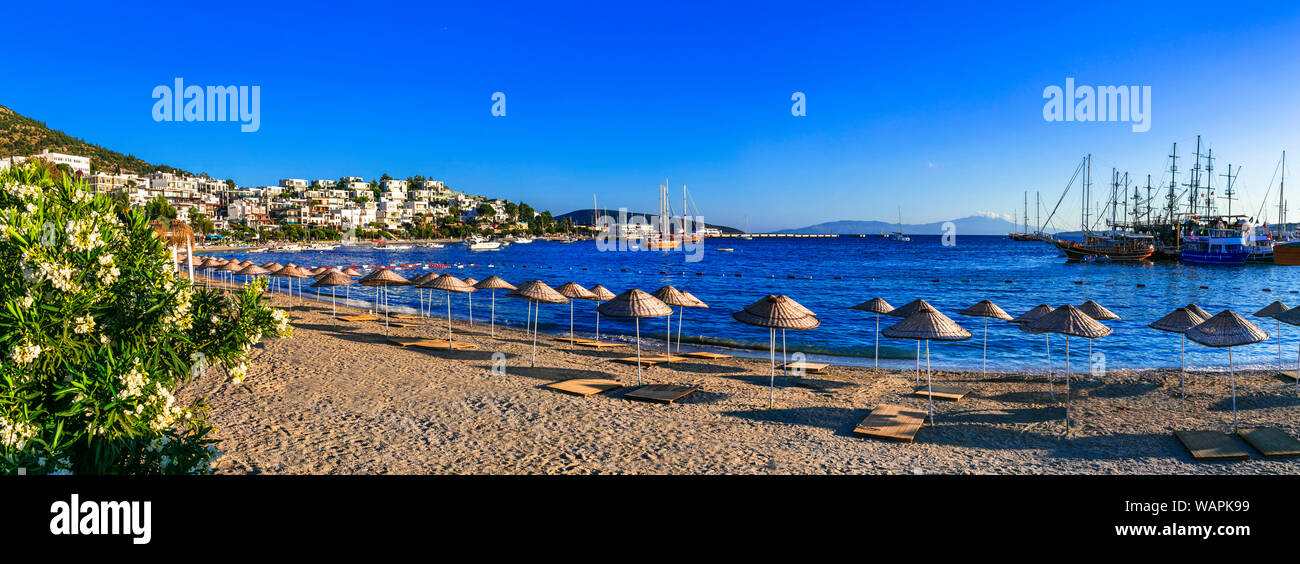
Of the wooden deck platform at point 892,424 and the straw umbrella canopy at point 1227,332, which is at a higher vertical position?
the straw umbrella canopy at point 1227,332

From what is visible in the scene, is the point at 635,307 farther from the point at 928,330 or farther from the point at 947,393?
the point at 947,393

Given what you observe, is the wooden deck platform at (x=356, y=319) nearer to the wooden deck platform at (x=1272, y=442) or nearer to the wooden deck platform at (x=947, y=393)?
the wooden deck platform at (x=947, y=393)

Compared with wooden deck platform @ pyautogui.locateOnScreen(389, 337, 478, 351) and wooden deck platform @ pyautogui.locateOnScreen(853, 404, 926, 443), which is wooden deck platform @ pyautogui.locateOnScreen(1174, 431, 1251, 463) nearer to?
wooden deck platform @ pyautogui.locateOnScreen(853, 404, 926, 443)

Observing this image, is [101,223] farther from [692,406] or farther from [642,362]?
[642,362]

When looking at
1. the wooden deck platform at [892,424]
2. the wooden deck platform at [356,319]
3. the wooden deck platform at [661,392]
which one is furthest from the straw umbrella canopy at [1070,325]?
the wooden deck platform at [356,319]

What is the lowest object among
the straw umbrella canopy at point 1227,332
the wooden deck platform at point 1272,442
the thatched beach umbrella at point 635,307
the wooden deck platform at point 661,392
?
the wooden deck platform at point 1272,442

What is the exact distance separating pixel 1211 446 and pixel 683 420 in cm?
822

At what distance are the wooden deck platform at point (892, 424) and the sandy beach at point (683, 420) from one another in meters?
0.22

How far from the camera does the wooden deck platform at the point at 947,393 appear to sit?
13078 millimetres

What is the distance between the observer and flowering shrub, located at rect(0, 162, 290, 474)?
13.2ft

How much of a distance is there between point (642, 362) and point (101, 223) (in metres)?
13.1
